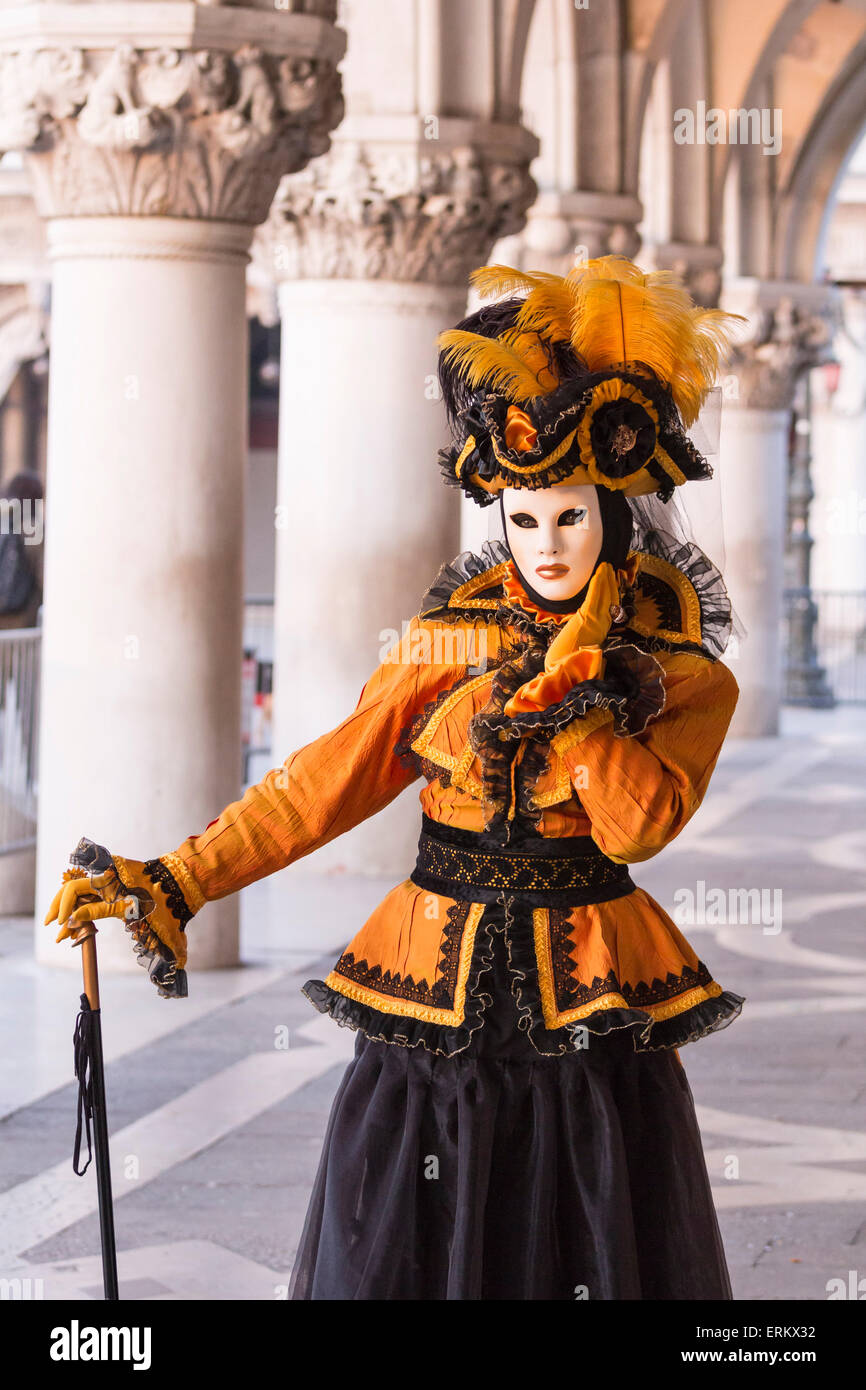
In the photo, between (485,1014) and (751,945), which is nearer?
(485,1014)

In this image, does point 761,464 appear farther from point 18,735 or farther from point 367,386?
point 18,735

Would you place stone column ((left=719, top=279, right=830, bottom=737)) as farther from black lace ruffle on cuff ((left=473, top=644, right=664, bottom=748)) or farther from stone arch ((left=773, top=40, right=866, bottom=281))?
black lace ruffle on cuff ((left=473, top=644, right=664, bottom=748))

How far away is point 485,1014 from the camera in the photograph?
10.4ft

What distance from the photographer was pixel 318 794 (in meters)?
3.26

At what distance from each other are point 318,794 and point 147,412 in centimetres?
428

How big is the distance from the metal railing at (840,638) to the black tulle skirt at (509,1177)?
1822 cm

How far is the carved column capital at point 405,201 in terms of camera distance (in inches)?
360

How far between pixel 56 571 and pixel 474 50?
3.57m

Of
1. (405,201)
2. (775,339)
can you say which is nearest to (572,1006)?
(405,201)

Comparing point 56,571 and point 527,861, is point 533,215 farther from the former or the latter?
point 527,861

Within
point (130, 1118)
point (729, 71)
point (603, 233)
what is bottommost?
point (130, 1118)

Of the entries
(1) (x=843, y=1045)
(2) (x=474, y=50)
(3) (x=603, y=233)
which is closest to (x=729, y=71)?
(3) (x=603, y=233)

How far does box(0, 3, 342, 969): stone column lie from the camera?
7059mm
